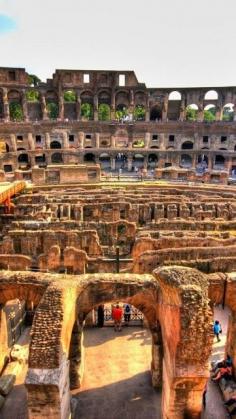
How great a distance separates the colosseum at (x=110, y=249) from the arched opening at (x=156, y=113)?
4.87 feet

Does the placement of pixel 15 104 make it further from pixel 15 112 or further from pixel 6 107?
pixel 6 107

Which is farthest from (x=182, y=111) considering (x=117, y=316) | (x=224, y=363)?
(x=224, y=363)

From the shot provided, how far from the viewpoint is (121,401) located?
30.3 feet

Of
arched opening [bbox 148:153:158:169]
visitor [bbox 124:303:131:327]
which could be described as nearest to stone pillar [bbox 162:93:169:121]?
arched opening [bbox 148:153:158:169]

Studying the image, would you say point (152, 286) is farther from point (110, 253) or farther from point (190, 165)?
point (190, 165)

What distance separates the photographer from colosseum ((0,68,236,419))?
7340 millimetres

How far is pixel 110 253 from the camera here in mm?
17281

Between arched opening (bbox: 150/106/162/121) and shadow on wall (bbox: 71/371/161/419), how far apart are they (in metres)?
39.7

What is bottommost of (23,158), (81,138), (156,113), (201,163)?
(201,163)

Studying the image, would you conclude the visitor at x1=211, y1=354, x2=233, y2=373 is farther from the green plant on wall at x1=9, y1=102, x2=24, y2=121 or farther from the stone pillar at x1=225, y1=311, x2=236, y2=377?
the green plant on wall at x1=9, y1=102, x2=24, y2=121

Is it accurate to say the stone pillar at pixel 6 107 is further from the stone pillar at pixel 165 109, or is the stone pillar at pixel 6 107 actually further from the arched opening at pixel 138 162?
the stone pillar at pixel 165 109

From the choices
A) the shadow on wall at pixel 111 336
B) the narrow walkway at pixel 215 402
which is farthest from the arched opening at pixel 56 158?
the narrow walkway at pixel 215 402

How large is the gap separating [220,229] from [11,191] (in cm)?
1581

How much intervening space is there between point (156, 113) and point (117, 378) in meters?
40.8
